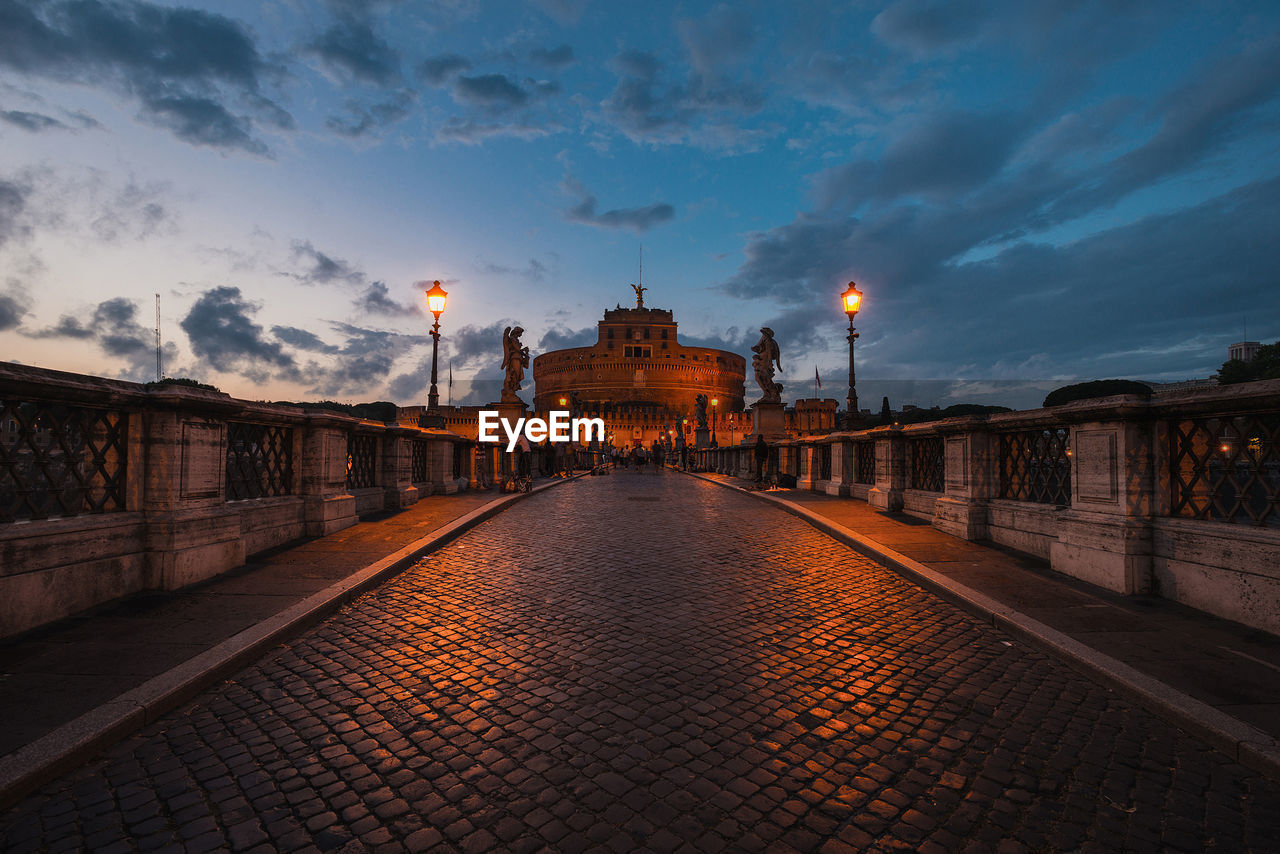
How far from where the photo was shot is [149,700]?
3.33 m

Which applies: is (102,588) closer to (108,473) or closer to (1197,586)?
(108,473)

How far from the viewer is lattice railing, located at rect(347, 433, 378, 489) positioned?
11344 mm

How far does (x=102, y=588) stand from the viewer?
16.9 feet

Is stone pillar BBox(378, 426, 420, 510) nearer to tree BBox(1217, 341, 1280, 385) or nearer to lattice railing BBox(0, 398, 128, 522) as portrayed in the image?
lattice railing BBox(0, 398, 128, 522)

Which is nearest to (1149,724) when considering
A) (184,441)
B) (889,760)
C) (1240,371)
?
(889,760)

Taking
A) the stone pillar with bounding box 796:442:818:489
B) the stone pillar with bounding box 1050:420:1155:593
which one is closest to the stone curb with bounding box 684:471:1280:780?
the stone pillar with bounding box 1050:420:1155:593

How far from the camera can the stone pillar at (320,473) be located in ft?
28.0

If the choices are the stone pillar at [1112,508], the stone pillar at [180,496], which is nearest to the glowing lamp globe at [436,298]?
the stone pillar at [180,496]

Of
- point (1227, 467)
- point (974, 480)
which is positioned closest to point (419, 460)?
point (974, 480)

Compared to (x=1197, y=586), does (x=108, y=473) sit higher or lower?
higher

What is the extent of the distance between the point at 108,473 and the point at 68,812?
4.04 meters

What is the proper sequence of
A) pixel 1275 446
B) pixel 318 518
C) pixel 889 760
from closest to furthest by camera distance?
pixel 889 760 < pixel 1275 446 < pixel 318 518

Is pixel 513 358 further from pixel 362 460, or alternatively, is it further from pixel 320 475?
pixel 320 475

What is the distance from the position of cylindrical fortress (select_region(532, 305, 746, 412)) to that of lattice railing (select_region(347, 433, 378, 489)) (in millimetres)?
116633
